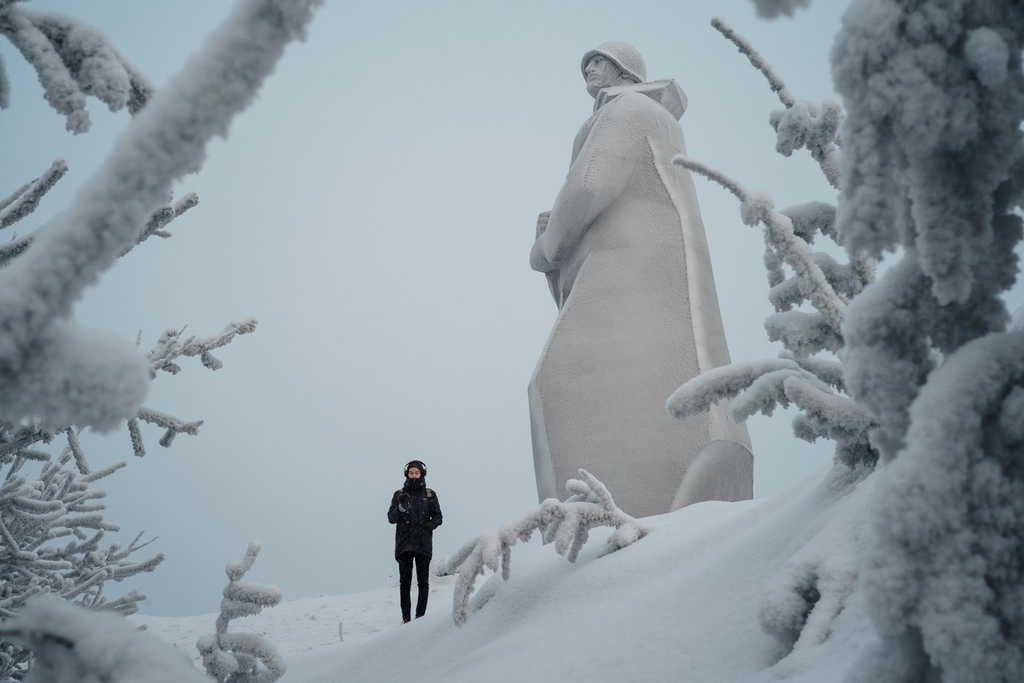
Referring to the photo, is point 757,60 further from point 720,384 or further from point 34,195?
point 34,195

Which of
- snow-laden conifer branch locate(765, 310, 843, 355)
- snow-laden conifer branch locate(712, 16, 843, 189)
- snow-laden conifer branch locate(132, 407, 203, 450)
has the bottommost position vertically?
snow-laden conifer branch locate(765, 310, 843, 355)

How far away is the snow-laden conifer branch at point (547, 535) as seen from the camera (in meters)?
2.61

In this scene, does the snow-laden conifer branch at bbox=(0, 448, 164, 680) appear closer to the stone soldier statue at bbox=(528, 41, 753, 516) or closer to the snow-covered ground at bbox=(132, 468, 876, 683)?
the snow-covered ground at bbox=(132, 468, 876, 683)

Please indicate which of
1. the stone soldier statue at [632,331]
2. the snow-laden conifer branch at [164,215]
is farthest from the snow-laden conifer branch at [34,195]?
the stone soldier statue at [632,331]

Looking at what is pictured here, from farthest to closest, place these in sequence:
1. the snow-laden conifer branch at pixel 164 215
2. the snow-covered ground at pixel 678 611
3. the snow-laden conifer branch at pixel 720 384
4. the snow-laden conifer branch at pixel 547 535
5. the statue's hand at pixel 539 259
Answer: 1. the statue's hand at pixel 539 259
2. the snow-laden conifer branch at pixel 547 535
3. the snow-laden conifer branch at pixel 164 215
4. the snow-laden conifer branch at pixel 720 384
5. the snow-covered ground at pixel 678 611

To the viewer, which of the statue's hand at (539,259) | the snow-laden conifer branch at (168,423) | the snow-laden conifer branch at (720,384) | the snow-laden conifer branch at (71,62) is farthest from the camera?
the statue's hand at (539,259)

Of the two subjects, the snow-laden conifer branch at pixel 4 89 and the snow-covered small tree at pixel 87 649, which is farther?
the snow-laden conifer branch at pixel 4 89

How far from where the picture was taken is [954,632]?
73 centimetres

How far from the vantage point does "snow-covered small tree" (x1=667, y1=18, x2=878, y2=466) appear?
1763mm

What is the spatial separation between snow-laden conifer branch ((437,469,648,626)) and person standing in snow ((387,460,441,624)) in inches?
108

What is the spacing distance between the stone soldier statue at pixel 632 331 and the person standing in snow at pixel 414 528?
0.83 meters

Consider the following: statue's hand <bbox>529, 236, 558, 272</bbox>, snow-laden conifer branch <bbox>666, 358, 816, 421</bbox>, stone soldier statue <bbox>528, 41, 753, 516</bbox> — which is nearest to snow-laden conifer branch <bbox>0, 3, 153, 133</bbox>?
snow-laden conifer branch <bbox>666, 358, 816, 421</bbox>

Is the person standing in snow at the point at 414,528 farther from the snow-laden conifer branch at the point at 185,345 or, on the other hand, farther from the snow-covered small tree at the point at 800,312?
the snow-covered small tree at the point at 800,312

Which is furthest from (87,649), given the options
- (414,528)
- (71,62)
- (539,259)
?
(539,259)
